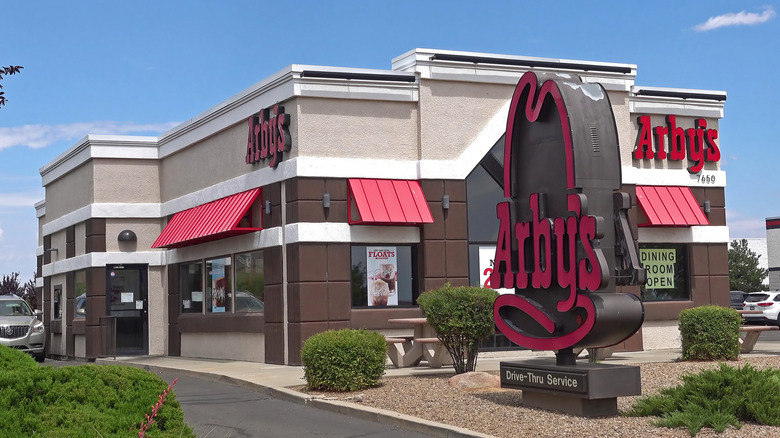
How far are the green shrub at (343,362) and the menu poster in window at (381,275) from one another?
5.84 metres

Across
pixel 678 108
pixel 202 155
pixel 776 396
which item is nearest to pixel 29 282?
pixel 202 155

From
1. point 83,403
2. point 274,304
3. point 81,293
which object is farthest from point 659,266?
point 83,403

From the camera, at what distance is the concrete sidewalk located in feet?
39.3

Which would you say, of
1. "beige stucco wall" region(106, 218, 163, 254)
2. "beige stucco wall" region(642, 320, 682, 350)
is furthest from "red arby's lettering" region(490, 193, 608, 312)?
"beige stucco wall" region(106, 218, 163, 254)

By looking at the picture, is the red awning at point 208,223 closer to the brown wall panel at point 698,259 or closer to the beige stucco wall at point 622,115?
the beige stucco wall at point 622,115

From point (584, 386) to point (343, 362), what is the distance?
463cm

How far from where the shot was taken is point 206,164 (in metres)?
25.0

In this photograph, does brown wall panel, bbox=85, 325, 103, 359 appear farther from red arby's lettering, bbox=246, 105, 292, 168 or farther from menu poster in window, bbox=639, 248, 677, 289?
menu poster in window, bbox=639, 248, 677, 289

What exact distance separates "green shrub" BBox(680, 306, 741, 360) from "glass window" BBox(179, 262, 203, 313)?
12821 mm

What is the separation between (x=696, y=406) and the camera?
10562 millimetres

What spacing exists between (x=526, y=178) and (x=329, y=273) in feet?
25.8

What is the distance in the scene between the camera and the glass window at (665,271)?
24.1m

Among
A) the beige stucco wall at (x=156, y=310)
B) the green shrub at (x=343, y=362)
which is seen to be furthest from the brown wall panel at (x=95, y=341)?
the green shrub at (x=343, y=362)

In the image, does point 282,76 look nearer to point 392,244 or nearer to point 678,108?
point 392,244
